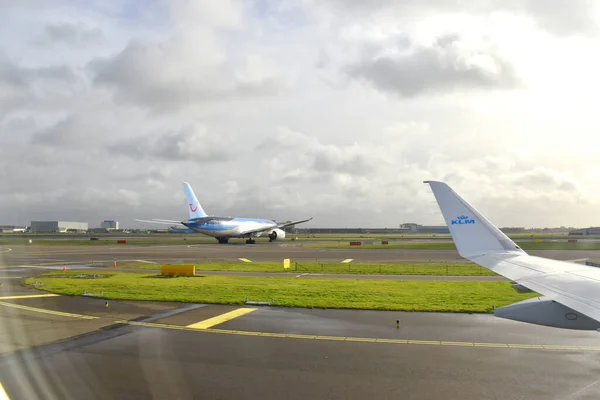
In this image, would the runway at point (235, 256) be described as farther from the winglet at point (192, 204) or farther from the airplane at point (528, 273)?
the airplane at point (528, 273)

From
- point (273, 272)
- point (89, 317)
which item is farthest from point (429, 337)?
point (273, 272)

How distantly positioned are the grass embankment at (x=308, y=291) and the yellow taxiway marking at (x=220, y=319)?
184 centimetres

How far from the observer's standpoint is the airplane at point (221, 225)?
249 feet

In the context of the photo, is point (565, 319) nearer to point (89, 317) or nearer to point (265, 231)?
point (89, 317)

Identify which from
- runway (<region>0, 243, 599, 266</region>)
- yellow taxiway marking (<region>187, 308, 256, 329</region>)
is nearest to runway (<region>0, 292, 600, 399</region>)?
yellow taxiway marking (<region>187, 308, 256, 329</region>)

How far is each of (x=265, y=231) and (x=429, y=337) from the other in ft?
243

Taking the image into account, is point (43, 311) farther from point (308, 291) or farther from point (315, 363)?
point (315, 363)

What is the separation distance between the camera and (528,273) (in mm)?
9461

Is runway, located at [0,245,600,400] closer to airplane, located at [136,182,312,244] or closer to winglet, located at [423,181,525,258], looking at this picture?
winglet, located at [423,181,525,258]

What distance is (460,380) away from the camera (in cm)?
941

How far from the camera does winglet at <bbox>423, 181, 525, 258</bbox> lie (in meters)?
11.3

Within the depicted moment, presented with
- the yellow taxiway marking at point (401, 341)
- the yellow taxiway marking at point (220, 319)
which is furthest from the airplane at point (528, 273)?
the yellow taxiway marking at point (220, 319)

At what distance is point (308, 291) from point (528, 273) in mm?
14399

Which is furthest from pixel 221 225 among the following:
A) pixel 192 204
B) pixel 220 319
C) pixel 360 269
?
pixel 220 319
